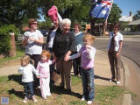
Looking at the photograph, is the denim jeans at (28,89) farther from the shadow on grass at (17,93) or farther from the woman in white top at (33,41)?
the woman in white top at (33,41)

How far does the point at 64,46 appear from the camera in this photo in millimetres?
5102

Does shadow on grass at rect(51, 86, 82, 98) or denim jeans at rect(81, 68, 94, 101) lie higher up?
denim jeans at rect(81, 68, 94, 101)

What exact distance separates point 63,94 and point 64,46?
125cm

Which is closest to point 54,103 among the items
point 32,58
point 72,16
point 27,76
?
point 27,76

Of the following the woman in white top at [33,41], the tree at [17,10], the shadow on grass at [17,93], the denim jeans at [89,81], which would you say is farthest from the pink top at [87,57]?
the tree at [17,10]

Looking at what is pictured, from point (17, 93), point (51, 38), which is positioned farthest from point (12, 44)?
point (51, 38)

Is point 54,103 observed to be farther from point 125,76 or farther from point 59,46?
point 125,76

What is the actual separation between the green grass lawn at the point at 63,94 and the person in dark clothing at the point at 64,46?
0.39 meters

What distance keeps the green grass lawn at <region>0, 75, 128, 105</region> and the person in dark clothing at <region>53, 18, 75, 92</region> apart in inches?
15.2

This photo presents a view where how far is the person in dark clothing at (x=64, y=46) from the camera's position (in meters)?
5.01

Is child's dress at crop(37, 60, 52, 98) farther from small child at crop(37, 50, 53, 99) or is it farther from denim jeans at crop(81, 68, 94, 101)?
denim jeans at crop(81, 68, 94, 101)

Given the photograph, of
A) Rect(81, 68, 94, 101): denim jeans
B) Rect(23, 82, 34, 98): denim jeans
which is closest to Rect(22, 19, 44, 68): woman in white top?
Rect(23, 82, 34, 98): denim jeans

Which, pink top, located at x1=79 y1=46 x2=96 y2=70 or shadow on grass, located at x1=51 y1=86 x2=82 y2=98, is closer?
pink top, located at x1=79 y1=46 x2=96 y2=70

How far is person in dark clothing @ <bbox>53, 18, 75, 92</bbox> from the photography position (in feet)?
16.4
